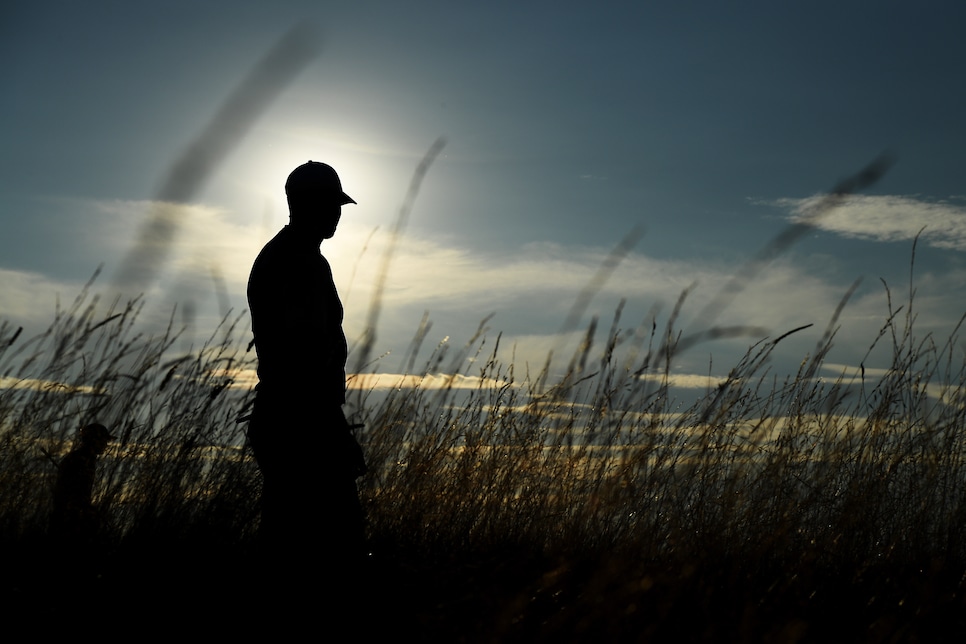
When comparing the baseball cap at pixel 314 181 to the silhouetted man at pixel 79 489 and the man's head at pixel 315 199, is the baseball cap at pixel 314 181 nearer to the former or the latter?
the man's head at pixel 315 199

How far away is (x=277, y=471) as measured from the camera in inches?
115

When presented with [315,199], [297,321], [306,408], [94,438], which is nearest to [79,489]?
[94,438]

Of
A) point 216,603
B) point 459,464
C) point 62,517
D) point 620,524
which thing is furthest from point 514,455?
point 62,517

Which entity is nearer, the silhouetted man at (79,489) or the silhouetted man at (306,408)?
the silhouetted man at (306,408)

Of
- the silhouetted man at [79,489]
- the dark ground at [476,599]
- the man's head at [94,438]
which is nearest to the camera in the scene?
the dark ground at [476,599]

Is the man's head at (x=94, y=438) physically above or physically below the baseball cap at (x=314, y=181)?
below

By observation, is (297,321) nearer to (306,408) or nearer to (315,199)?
(306,408)

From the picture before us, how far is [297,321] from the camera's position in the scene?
2760 millimetres

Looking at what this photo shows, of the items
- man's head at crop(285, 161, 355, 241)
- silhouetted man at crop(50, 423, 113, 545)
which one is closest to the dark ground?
silhouetted man at crop(50, 423, 113, 545)

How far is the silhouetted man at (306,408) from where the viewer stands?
2.83 metres

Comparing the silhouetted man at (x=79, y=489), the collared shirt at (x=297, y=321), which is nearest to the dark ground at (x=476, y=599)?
the silhouetted man at (x=79, y=489)

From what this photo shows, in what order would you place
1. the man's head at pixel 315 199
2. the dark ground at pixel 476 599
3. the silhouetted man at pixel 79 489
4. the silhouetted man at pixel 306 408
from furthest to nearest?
1. the silhouetted man at pixel 79 489
2. the man's head at pixel 315 199
3. the silhouetted man at pixel 306 408
4. the dark ground at pixel 476 599

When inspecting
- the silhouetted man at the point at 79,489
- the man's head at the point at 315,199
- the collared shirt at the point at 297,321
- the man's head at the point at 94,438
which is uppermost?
the man's head at the point at 315,199

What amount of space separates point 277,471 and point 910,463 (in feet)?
10.4
